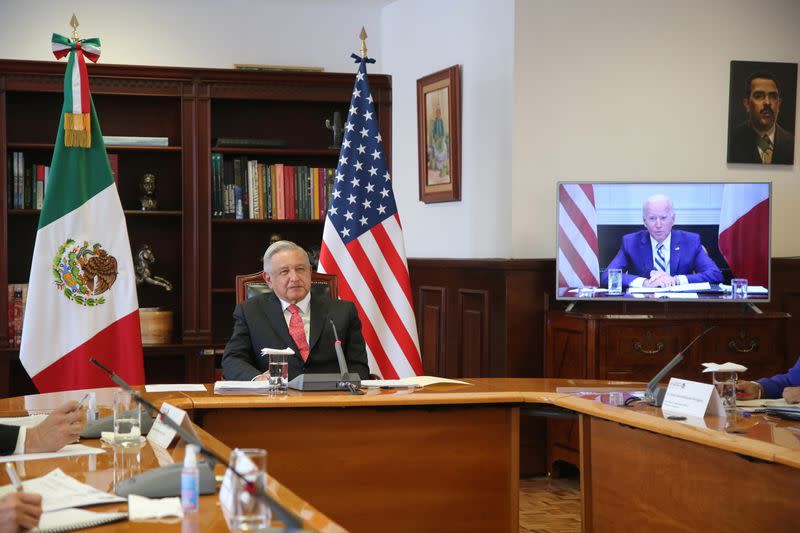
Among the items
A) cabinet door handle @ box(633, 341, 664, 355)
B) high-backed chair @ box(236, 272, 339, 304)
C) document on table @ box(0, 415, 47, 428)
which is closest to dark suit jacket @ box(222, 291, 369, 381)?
high-backed chair @ box(236, 272, 339, 304)

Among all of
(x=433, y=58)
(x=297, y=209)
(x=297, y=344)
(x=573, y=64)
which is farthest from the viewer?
(x=297, y=209)

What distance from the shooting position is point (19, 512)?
1.50 metres

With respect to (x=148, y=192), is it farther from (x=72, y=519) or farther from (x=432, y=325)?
(x=72, y=519)

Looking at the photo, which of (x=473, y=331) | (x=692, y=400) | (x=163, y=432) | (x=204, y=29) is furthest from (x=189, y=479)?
(x=204, y=29)

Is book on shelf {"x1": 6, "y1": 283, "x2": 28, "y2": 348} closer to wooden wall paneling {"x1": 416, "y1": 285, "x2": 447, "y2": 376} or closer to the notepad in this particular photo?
wooden wall paneling {"x1": 416, "y1": 285, "x2": 447, "y2": 376}

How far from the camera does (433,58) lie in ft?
18.3

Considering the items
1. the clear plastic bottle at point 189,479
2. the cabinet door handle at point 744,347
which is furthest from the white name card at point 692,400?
the cabinet door handle at point 744,347

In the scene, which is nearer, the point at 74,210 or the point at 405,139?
the point at 74,210

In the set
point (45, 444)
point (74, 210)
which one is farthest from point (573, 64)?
point (45, 444)

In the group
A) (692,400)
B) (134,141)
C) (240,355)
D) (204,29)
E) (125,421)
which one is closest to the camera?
(125,421)

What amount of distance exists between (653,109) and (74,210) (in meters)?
2.83

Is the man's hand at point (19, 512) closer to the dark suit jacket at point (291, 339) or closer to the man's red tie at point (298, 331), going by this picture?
the dark suit jacket at point (291, 339)

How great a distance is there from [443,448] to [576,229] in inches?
68.9

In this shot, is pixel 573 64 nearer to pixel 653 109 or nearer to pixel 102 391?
pixel 653 109
